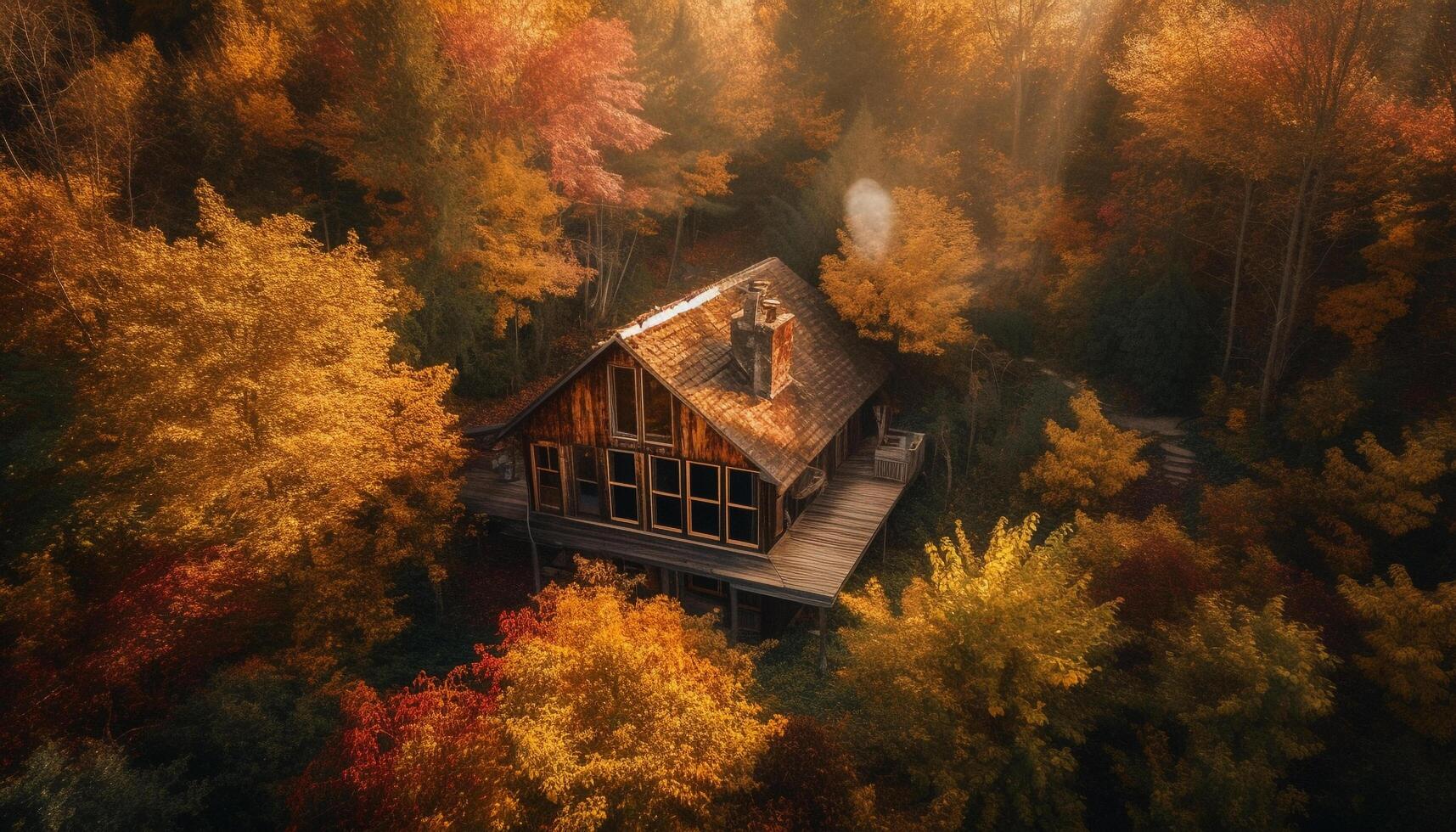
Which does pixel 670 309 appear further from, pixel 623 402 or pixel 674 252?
pixel 674 252

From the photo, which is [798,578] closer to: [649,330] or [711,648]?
[711,648]

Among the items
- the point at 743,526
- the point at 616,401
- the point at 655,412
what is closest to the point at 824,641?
the point at 743,526

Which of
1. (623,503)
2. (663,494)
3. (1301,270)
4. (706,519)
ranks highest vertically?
(1301,270)

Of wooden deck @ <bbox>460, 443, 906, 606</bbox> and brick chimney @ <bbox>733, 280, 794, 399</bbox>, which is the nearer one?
wooden deck @ <bbox>460, 443, 906, 606</bbox>

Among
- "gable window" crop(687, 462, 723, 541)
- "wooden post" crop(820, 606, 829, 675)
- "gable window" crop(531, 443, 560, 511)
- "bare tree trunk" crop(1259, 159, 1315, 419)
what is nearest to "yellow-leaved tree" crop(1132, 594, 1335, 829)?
"wooden post" crop(820, 606, 829, 675)

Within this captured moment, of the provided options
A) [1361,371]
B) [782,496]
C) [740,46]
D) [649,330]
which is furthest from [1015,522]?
[740,46]

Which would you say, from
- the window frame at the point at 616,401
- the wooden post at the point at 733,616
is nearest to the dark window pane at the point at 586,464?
the window frame at the point at 616,401

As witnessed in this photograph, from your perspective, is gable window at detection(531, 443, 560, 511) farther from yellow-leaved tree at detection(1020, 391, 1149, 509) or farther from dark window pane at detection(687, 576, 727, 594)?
yellow-leaved tree at detection(1020, 391, 1149, 509)
